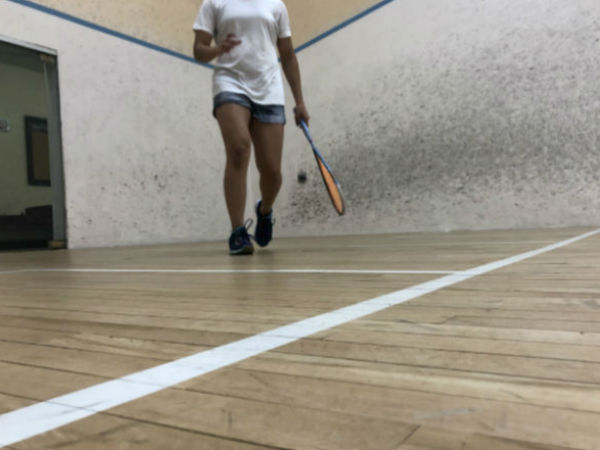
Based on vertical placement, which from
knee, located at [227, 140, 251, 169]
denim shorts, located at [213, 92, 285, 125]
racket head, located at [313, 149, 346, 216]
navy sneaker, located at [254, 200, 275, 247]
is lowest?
navy sneaker, located at [254, 200, 275, 247]

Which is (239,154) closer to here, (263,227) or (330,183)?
(263,227)

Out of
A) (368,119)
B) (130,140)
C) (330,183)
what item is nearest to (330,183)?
(330,183)

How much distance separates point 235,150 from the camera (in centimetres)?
192

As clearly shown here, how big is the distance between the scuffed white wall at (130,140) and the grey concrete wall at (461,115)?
1.05 meters

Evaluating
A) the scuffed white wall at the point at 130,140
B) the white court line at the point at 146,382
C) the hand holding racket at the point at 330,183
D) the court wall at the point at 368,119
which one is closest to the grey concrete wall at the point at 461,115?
the court wall at the point at 368,119

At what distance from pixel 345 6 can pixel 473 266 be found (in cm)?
369

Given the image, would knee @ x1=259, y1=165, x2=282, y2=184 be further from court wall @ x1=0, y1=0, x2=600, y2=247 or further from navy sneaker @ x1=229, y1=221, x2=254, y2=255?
court wall @ x1=0, y1=0, x2=600, y2=247

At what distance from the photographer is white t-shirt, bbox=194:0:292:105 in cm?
199

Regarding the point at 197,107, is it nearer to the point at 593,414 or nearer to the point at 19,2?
the point at 19,2

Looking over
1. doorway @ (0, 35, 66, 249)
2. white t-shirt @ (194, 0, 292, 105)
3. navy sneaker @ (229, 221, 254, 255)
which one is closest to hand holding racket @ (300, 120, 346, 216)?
white t-shirt @ (194, 0, 292, 105)

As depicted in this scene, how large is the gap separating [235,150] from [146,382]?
1.57 metres

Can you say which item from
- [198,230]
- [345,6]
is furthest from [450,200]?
[198,230]

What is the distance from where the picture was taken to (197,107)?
4734 millimetres

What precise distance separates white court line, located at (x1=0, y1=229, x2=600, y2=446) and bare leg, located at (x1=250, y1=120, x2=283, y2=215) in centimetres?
146
